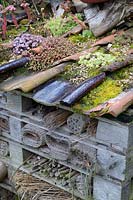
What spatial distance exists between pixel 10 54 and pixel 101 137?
1465 mm

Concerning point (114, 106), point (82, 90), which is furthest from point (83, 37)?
point (114, 106)

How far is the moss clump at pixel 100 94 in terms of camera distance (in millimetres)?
3854

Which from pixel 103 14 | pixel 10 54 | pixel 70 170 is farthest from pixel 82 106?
pixel 103 14

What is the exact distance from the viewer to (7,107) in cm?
458

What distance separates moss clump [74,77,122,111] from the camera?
12.6 ft

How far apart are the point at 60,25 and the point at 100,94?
5.24 ft

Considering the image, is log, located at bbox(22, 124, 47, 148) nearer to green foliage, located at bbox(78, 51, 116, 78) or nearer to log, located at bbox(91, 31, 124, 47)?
green foliage, located at bbox(78, 51, 116, 78)

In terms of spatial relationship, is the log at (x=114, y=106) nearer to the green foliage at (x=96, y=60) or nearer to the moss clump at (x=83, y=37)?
the green foliage at (x=96, y=60)

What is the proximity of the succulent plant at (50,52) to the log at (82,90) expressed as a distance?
0.60 m

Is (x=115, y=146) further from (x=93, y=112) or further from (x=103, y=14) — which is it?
(x=103, y=14)

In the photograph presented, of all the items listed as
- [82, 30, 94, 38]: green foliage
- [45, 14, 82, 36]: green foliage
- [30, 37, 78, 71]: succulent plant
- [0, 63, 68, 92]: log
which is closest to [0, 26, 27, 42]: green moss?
[45, 14, 82, 36]: green foliage

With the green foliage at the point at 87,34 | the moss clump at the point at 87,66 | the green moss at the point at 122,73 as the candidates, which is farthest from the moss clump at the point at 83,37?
the green moss at the point at 122,73

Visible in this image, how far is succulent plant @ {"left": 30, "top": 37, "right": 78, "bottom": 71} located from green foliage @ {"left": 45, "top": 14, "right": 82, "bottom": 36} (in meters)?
0.40

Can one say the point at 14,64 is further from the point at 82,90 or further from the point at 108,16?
the point at 108,16
